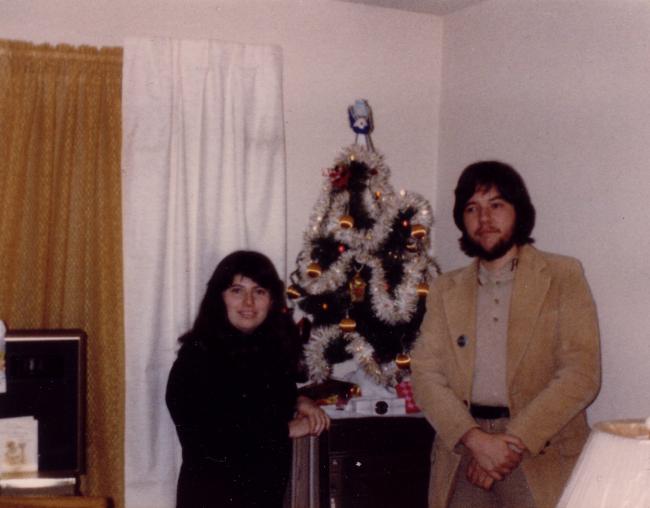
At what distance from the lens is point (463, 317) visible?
238 cm

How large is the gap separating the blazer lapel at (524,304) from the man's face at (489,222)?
94 millimetres

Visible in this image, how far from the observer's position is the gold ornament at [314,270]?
295 cm

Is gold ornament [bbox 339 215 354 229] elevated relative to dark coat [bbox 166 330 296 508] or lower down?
elevated

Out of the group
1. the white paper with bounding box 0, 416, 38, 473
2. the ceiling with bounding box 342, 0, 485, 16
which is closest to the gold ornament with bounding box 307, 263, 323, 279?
the white paper with bounding box 0, 416, 38, 473

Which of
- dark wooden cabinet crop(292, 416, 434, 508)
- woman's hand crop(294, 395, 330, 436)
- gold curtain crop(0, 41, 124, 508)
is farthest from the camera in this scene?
gold curtain crop(0, 41, 124, 508)

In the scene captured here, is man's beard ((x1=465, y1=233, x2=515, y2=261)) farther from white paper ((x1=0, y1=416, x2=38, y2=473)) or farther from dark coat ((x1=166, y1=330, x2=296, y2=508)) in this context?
white paper ((x1=0, y1=416, x2=38, y2=473))

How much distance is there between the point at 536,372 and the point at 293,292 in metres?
1.10

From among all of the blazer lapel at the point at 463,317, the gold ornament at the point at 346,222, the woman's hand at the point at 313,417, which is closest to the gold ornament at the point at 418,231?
the gold ornament at the point at 346,222

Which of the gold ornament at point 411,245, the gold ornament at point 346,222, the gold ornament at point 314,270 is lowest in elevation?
the gold ornament at point 314,270

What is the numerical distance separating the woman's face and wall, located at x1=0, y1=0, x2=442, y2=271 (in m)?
0.95

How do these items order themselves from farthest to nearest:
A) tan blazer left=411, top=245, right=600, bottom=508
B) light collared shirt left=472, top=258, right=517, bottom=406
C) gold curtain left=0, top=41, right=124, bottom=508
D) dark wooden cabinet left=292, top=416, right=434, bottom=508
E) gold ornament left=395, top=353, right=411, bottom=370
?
gold ornament left=395, top=353, right=411, bottom=370, gold curtain left=0, top=41, right=124, bottom=508, dark wooden cabinet left=292, top=416, right=434, bottom=508, light collared shirt left=472, top=258, right=517, bottom=406, tan blazer left=411, top=245, right=600, bottom=508

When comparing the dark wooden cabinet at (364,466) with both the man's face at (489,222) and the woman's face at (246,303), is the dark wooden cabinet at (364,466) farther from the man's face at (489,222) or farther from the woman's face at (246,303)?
the man's face at (489,222)

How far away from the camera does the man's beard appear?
236 centimetres

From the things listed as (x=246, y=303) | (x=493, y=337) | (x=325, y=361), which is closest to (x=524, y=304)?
(x=493, y=337)
